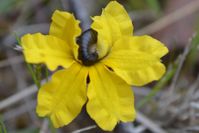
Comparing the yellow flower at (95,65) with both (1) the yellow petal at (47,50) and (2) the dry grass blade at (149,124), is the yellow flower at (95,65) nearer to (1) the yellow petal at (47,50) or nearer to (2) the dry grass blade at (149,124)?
(1) the yellow petal at (47,50)

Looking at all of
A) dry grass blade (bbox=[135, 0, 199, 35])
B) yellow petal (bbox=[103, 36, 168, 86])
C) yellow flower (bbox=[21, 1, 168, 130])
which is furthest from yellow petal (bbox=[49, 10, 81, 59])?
dry grass blade (bbox=[135, 0, 199, 35])

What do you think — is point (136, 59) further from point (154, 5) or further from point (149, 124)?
point (154, 5)

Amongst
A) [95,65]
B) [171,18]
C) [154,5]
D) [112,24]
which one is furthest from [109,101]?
[171,18]

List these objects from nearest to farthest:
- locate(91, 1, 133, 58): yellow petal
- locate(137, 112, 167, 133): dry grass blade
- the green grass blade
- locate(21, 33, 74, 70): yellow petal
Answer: locate(21, 33, 74, 70): yellow petal → locate(91, 1, 133, 58): yellow petal → locate(137, 112, 167, 133): dry grass blade → the green grass blade

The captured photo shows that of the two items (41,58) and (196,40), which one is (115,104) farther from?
(196,40)

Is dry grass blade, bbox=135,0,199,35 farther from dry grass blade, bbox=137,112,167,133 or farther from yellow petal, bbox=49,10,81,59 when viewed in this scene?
yellow petal, bbox=49,10,81,59

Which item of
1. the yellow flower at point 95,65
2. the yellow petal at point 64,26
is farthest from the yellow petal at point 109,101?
the yellow petal at point 64,26
